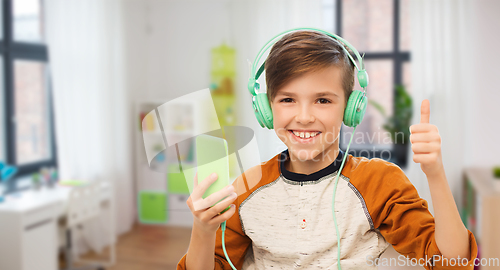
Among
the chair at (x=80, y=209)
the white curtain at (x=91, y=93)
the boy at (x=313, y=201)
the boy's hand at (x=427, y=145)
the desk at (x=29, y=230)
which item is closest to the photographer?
the boy's hand at (x=427, y=145)

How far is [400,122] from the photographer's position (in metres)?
3.00

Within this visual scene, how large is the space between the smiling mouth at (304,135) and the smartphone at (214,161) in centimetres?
17

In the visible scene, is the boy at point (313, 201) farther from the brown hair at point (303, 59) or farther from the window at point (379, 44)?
the window at point (379, 44)

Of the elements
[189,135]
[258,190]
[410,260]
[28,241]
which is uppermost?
[189,135]

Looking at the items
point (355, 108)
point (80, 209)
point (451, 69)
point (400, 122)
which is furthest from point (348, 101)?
point (451, 69)

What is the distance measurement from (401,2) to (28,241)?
3240 mm

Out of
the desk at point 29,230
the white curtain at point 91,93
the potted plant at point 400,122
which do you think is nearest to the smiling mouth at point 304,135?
the desk at point 29,230

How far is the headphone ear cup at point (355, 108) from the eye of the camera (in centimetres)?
76

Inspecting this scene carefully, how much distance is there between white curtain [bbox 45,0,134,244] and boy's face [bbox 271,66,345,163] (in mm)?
2618

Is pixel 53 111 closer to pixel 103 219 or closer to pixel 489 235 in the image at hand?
pixel 103 219

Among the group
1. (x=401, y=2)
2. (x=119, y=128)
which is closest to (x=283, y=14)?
(x=401, y=2)

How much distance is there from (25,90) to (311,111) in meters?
2.81

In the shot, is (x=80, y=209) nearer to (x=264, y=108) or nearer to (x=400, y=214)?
(x=264, y=108)

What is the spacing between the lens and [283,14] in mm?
3229
